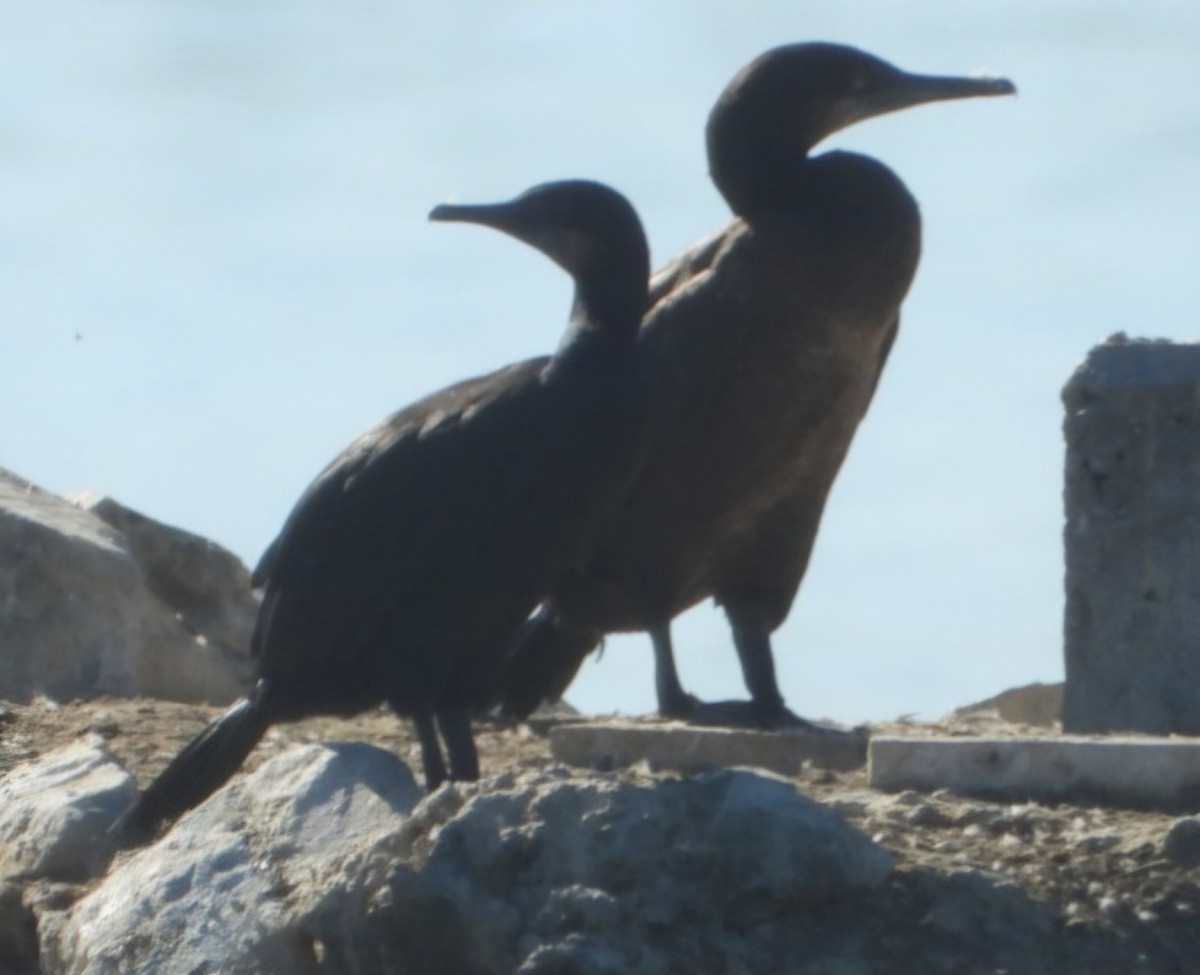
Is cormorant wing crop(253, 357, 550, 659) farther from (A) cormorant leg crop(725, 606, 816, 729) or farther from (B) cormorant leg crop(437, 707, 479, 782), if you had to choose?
(A) cormorant leg crop(725, 606, 816, 729)

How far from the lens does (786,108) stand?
759 cm

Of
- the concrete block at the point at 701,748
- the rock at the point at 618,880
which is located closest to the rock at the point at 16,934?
the rock at the point at 618,880

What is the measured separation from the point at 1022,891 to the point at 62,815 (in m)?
2.34

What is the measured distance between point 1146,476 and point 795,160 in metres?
1.36

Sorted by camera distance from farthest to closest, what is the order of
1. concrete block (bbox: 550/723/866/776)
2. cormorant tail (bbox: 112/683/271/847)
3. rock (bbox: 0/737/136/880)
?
1. concrete block (bbox: 550/723/866/776)
2. rock (bbox: 0/737/136/880)
3. cormorant tail (bbox: 112/683/271/847)

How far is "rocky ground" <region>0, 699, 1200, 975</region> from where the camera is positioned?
4809 mm

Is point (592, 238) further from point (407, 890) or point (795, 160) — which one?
point (407, 890)

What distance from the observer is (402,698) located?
6.00 meters

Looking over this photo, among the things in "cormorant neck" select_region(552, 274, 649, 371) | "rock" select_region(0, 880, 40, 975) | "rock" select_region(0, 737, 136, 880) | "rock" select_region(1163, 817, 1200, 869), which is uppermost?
"cormorant neck" select_region(552, 274, 649, 371)

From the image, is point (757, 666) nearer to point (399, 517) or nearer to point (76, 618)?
point (399, 517)

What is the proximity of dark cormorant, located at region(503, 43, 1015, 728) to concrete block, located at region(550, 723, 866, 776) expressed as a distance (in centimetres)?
57

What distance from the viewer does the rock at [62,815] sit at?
19.6 ft

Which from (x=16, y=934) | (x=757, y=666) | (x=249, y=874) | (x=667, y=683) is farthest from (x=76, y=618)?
(x=249, y=874)

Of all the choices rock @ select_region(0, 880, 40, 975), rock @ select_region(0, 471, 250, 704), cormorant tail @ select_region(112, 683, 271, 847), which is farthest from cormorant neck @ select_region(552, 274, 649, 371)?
rock @ select_region(0, 471, 250, 704)
